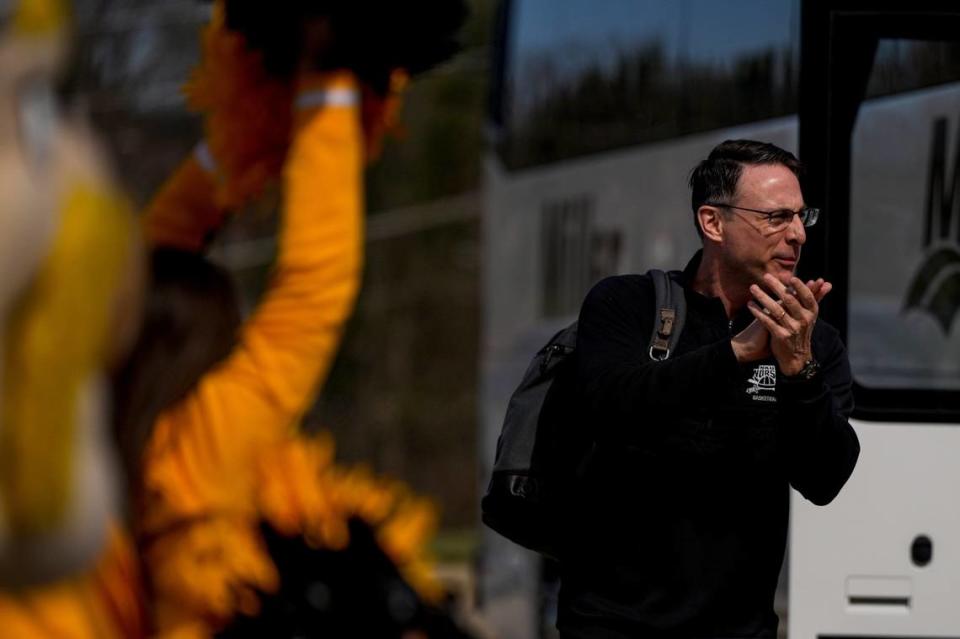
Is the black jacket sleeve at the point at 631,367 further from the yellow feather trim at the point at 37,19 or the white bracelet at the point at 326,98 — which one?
the yellow feather trim at the point at 37,19

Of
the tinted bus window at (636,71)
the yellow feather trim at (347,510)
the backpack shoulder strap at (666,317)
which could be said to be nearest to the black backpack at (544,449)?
A: the backpack shoulder strap at (666,317)

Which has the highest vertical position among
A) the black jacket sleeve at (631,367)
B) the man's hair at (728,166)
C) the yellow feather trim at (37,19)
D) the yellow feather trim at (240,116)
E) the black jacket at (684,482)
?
the yellow feather trim at (37,19)

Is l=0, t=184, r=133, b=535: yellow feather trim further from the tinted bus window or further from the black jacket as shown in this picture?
the tinted bus window

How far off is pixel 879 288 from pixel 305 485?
3.03 m

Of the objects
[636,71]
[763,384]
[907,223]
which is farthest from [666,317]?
[636,71]

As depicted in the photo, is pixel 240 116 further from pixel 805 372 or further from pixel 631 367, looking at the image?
pixel 805 372

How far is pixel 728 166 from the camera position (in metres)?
3.65

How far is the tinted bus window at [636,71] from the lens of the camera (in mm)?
5871

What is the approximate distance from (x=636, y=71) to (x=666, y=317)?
404cm

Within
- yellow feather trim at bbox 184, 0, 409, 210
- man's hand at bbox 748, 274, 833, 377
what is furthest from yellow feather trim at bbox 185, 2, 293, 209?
man's hand at bbox 748, 274, 833, 377

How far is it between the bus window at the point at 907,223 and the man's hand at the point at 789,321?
A: 2.12 meters

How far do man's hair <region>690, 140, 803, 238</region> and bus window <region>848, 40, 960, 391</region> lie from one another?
1735 mm

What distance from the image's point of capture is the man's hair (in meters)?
3.63

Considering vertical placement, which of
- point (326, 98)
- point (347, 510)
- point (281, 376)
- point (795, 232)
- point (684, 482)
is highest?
point (326, 98)
